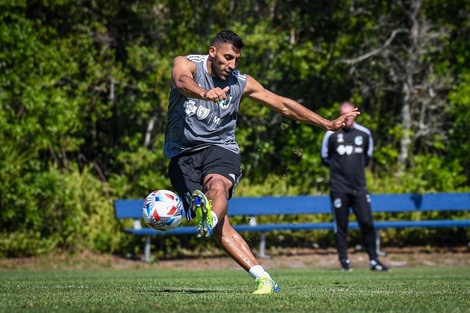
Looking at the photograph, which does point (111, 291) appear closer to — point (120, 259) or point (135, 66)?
point (120, 259)

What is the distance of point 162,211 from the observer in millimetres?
6621

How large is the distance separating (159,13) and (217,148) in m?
12.2

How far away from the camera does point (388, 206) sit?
659 inches

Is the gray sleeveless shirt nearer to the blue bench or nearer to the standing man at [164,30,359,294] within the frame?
the standing man at [164,30,359,294]

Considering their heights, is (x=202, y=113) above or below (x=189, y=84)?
below

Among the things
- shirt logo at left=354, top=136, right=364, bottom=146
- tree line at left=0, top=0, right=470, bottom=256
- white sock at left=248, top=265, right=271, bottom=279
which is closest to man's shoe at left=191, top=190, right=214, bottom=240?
white sock at left=248, top=265, right=271, bottom=279

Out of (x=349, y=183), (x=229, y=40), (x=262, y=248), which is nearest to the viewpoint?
(x=229, y=40)

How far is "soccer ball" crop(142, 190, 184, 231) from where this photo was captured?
6621 mm

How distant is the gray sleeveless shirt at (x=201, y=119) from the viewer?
716cm

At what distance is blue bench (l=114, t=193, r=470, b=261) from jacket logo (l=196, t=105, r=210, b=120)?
8563 mm

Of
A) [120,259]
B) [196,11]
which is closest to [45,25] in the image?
[196,11]

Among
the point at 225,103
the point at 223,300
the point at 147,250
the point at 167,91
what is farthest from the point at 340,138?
the point at 223,300

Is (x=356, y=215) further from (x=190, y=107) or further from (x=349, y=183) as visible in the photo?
(x=190, y=107)

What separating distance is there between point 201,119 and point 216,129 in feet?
0.48
